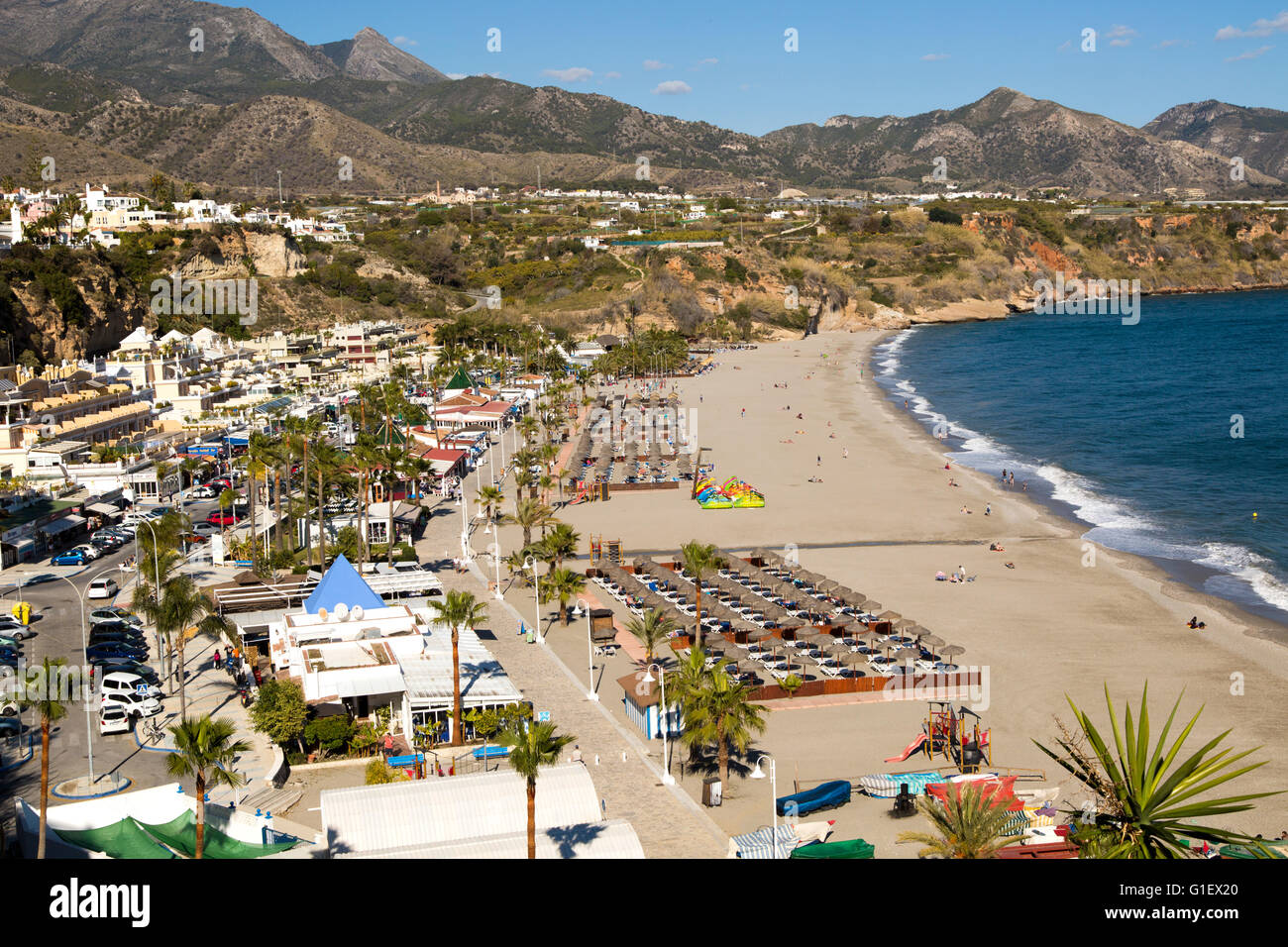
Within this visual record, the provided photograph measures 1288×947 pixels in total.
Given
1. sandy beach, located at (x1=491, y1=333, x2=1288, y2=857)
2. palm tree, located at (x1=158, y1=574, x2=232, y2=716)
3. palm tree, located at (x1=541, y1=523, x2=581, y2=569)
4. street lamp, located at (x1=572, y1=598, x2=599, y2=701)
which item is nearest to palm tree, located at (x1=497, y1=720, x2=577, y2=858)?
sandy beach, located at (x1=491, y1=333, x2=1288, y2=857)

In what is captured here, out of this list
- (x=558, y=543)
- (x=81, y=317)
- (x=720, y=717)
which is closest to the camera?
(x=720, y=717)

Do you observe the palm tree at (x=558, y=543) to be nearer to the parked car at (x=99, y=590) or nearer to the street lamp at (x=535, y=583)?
the street lamp at (x=535, y=583)

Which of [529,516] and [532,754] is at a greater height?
[529,516]

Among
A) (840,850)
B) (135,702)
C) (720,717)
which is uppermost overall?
(720,717)

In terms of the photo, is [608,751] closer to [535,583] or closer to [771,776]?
[771,776]

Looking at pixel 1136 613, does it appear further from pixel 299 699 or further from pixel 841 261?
pixel 841 261

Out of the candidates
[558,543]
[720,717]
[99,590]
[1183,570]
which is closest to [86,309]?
[99,590]
